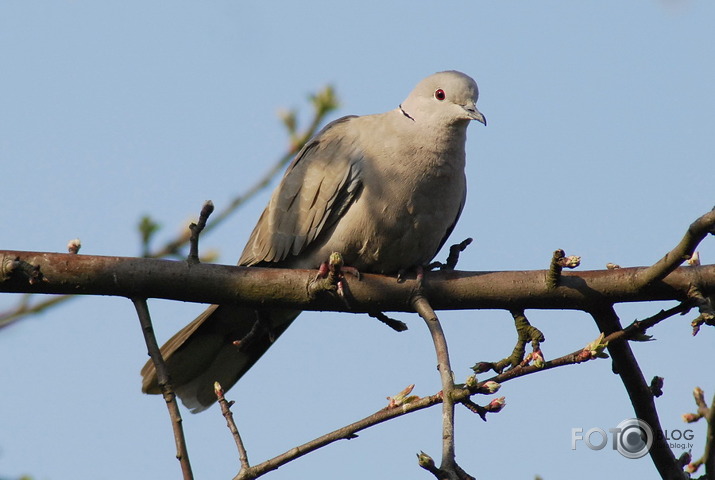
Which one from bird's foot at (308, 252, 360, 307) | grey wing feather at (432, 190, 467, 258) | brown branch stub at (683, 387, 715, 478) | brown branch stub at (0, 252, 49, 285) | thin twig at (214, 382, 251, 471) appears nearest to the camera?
brown branch stub at (683, 387, 715, 478)

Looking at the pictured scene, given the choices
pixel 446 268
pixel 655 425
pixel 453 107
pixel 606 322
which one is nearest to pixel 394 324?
pixel 446 268

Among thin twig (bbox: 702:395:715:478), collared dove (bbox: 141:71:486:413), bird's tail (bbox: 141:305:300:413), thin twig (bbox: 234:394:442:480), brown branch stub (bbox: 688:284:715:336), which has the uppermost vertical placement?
collared dove (bbox: 141:71:486:413)

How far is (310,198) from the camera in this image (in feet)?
16.0

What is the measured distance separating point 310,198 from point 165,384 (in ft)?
6.01

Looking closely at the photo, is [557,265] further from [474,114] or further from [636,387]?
[474,114]

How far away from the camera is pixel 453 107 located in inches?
195

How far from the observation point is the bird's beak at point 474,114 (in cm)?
482

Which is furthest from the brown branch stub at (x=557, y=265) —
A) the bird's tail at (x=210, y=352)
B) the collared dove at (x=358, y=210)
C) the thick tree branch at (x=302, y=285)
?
the bird's tail at (x=210, y=352)

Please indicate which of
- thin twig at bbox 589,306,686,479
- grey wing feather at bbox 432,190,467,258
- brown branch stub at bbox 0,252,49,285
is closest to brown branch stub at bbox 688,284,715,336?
thin twig at bbox 589,306,686,479

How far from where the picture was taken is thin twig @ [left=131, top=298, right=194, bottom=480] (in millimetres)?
2951

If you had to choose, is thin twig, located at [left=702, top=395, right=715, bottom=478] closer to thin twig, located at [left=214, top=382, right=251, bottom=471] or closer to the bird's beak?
thin twig, located at [left=214, top=382, right=251, bottom=471]

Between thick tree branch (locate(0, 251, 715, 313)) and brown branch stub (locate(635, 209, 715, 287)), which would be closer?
brown branch stub (locate(635, 209, 715, 287))

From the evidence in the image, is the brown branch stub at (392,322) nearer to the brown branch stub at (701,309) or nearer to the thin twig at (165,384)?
the thin twig at (165,384)

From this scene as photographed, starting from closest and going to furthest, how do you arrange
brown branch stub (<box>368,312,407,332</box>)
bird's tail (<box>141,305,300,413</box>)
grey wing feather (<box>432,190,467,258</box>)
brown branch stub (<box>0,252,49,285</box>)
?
brown branch stub (<box>0,252,49,285</box>)
brown branch stub (<box>368,312,407,332</box>)
bird's tail (<box>141,305,300,413</box>)
grey wing feather (<box>432,190,467,258</box>)
